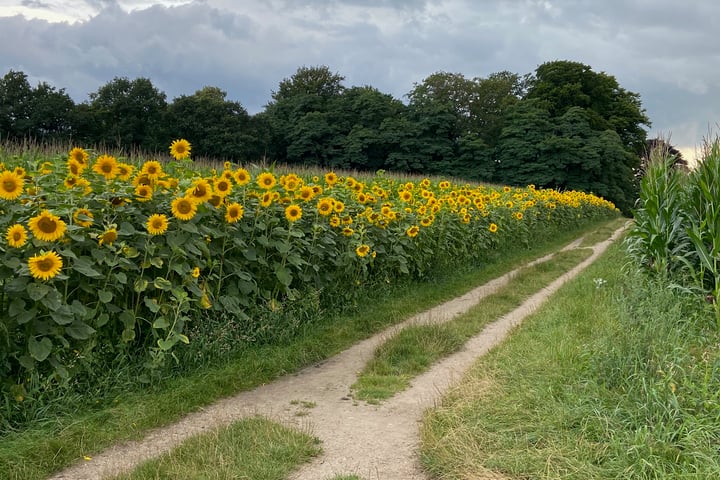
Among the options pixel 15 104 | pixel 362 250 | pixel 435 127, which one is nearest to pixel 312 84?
pixel 435 127

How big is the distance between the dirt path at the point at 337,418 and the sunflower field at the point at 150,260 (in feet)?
2.06

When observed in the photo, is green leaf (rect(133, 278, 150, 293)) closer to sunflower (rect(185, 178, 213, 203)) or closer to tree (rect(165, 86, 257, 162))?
sunflower (rect(185, 178, 213, 203))

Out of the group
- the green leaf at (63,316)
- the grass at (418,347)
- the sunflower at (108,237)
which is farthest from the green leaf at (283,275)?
the green leaf at (63,316)

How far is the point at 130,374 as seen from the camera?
13.4ft

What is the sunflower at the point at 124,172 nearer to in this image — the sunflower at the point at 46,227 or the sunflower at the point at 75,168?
the sunflower at the point at 75,168

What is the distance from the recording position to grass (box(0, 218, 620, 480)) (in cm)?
317

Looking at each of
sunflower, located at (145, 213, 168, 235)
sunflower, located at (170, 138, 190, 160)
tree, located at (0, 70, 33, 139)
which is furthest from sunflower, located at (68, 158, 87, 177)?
tree, located at (0, 70, 33, 139)

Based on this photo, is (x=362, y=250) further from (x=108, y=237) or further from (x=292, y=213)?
(x=108, y=237)

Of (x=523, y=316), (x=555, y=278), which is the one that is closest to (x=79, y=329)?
(x=523, y=316)

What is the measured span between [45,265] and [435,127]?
4484 cm

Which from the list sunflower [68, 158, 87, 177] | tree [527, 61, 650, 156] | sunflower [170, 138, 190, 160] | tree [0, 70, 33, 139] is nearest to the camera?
sunflower [68, 158, 87, 177]

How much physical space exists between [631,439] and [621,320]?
7.18ft

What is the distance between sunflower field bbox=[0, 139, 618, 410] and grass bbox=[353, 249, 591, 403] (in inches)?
40.2

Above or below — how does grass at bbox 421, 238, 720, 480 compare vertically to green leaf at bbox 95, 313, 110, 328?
below
